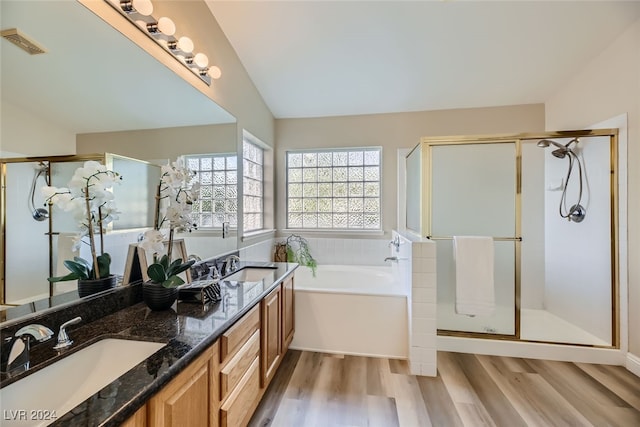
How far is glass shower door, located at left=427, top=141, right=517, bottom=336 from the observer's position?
2.50 m

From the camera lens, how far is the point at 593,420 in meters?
1.64

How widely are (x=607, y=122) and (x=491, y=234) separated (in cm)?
132

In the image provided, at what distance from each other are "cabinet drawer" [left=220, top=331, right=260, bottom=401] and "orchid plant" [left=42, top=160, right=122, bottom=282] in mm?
730

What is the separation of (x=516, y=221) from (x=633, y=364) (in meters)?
1.34

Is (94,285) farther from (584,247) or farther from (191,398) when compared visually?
(584,247)

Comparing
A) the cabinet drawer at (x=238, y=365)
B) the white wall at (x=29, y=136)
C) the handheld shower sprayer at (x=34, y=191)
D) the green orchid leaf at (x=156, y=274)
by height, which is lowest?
the cabinet drawer at (x=238, y=365)

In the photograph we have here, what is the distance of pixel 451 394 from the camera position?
188 centimetres

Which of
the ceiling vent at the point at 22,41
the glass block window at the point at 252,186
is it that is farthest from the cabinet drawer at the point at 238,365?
the glass block window at the point at 252,186

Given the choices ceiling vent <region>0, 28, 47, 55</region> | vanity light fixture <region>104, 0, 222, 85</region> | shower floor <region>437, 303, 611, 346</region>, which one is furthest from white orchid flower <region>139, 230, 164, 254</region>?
shower floor <region>437, 303, 611, 346</region>

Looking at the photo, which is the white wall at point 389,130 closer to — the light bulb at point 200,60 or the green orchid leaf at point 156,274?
the light bulb at point 200,60

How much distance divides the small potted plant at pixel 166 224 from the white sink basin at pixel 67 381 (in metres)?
0.31

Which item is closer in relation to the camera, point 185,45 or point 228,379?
point 228,379

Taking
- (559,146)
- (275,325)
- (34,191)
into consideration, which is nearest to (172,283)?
(34,191)

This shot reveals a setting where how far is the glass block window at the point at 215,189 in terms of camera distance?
1988mm
